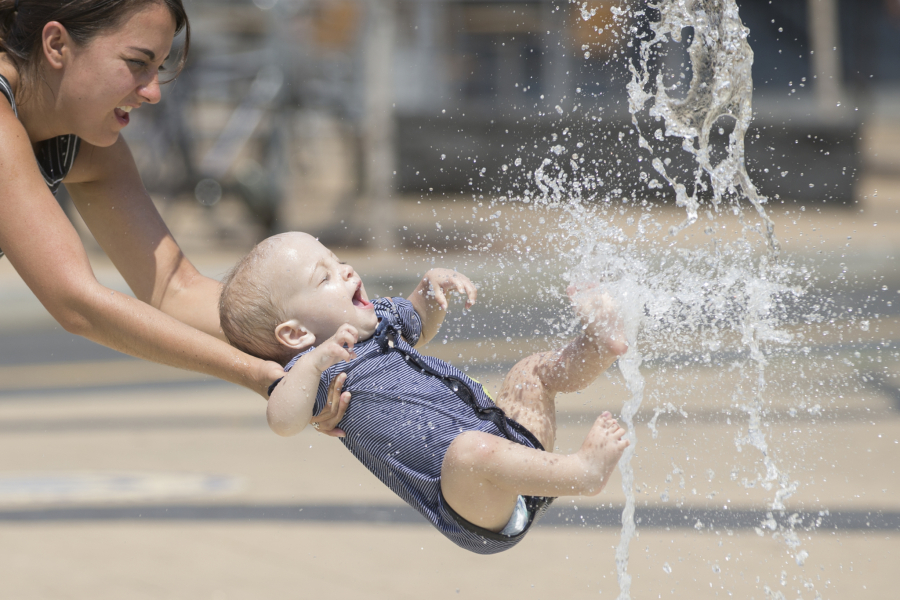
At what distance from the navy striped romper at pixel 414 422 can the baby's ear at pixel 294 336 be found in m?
0.03

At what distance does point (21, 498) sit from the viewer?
421 cm

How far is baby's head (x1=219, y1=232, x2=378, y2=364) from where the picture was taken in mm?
2268

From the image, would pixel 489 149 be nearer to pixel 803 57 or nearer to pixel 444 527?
pixel 803 57

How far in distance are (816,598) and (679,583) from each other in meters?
0.41

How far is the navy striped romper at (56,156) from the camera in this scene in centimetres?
238

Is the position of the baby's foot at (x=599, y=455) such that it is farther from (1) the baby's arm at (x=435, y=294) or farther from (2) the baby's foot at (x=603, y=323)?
(1) the baby's arm at (x=435, y=294)

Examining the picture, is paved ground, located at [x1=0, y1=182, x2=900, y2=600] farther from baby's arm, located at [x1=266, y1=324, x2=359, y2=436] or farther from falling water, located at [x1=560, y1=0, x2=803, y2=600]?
baby's arm, located at [x1=266, y1=324, x2=359, y2=436]

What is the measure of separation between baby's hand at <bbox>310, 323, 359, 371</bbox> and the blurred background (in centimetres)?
105

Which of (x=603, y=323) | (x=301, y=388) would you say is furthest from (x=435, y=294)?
(x=301, y=388)

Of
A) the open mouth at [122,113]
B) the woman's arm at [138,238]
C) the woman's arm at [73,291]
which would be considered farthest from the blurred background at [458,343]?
the open mouth at [122,113]

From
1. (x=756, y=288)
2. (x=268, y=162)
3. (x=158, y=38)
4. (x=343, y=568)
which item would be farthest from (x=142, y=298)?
(x=268, y=162)

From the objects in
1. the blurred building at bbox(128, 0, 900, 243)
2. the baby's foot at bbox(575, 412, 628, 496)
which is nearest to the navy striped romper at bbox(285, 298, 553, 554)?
the baby's foot at bbox(575, 412, 628, 496)

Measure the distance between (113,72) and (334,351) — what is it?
0.80m

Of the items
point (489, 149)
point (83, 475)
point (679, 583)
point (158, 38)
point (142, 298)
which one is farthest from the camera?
point (489, 149)
